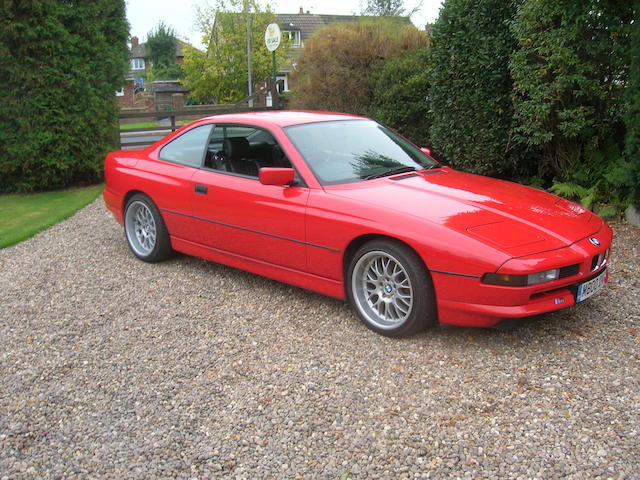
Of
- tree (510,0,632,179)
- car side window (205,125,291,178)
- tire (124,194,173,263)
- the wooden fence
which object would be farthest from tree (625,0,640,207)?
the wooden fence

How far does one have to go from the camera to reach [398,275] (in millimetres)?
4145

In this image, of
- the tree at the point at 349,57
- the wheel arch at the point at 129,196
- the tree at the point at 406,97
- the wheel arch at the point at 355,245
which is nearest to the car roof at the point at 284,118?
the wheel arch at the point at 129,196

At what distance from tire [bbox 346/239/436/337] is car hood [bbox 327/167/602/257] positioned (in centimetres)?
30

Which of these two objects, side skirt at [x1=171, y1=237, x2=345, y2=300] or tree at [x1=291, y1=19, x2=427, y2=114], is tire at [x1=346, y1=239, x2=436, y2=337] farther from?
tree at [x1=291, y1=19, x2=427, y2=114]

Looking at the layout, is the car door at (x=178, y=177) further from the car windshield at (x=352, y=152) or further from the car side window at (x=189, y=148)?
the car windshield at (x=352, y=152)

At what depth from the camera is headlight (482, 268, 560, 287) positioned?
12.0ft

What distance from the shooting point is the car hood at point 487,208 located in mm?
3895

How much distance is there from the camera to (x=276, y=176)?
458 cm

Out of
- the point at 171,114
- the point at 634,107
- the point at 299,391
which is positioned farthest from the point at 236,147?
the point at 171,114

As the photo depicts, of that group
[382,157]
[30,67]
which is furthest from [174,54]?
[382,157]

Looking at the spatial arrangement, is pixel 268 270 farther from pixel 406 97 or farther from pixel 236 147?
pixel 406 97

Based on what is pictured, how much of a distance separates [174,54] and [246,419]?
262 ft

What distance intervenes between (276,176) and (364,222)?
0.81 m

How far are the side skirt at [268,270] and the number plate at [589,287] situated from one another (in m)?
1.58
